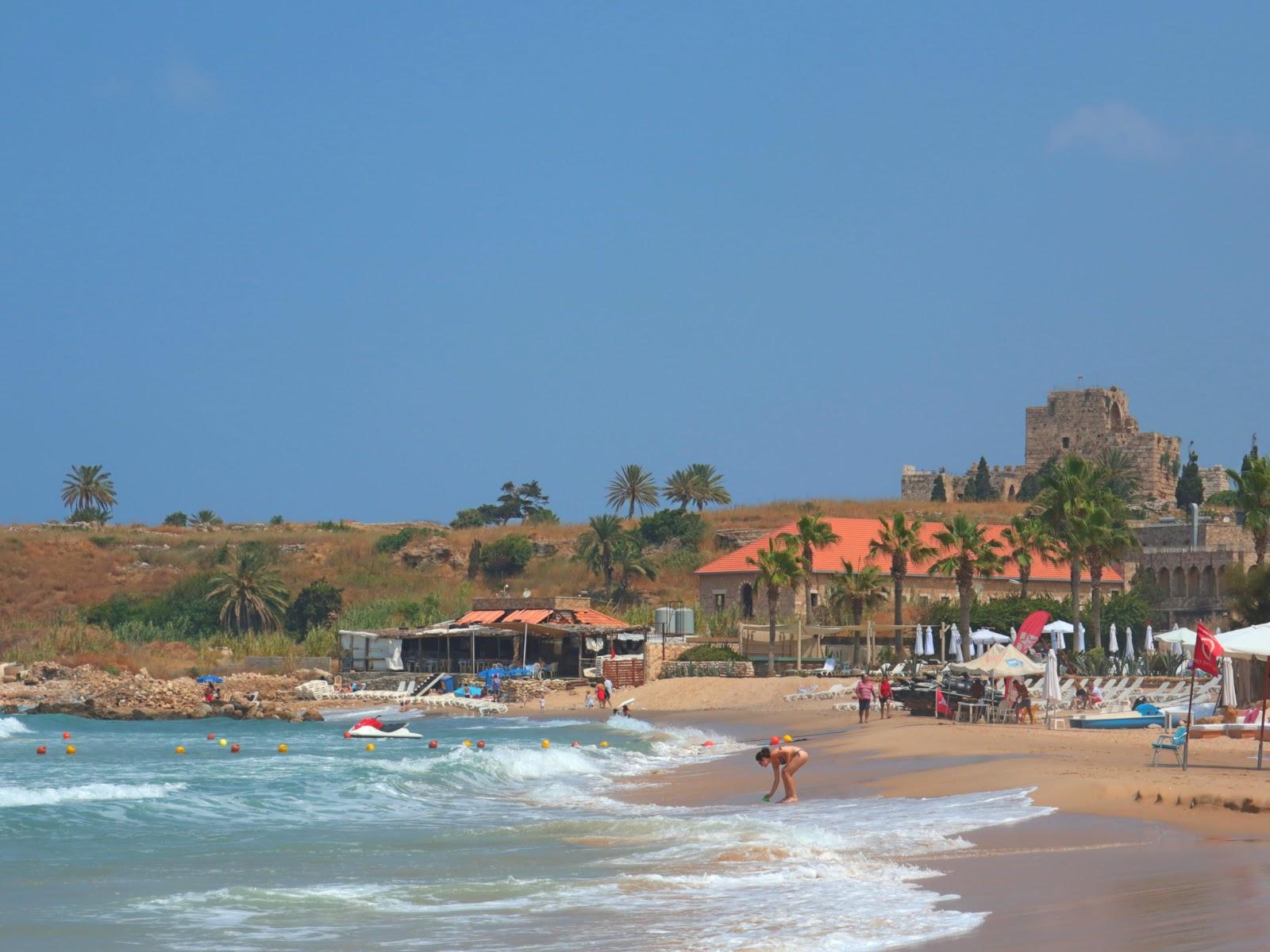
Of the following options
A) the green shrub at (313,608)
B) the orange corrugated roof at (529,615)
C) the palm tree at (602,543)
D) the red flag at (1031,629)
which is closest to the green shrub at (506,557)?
the palm tree at (602,543)

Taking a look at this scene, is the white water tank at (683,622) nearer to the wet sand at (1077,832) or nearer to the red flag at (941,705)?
the red flag at (941,705)

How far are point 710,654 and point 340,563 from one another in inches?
1340

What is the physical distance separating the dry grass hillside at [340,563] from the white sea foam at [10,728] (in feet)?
67.6

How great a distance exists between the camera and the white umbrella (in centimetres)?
2622

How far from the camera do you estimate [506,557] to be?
76.8 meters

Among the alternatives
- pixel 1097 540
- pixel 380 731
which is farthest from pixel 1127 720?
pixel 380 731

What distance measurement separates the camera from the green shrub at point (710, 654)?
50.9 m

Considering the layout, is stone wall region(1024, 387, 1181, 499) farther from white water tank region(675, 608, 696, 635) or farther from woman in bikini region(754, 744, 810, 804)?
woman in bikini region(754, 744, 810, 804)

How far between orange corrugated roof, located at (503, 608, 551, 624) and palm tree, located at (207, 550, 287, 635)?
13461 mm

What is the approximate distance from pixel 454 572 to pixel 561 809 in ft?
193

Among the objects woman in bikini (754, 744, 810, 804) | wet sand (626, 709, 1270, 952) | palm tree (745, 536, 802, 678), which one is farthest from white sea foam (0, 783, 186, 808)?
palm tree (745, 536, 802, 678)

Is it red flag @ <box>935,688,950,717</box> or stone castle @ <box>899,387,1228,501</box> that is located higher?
stone castle @ <box>899,387,1228,501</box>

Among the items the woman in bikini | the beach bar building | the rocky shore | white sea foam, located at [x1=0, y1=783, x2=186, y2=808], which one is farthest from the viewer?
the beach bar building

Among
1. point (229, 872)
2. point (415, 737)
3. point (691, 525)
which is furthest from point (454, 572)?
point (229, 872)
